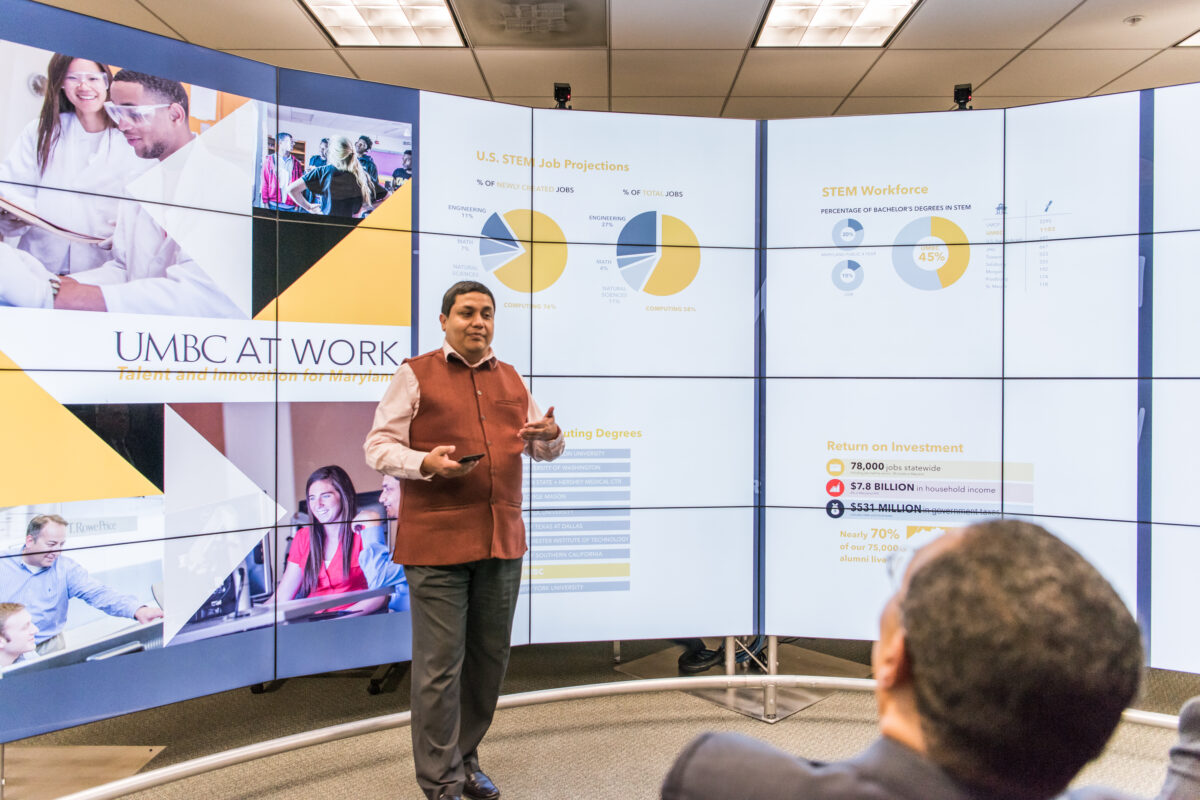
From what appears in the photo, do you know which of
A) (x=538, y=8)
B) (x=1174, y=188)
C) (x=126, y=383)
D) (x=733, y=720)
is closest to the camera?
(x=126, y=383)

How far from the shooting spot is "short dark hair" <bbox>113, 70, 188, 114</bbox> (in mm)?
2197

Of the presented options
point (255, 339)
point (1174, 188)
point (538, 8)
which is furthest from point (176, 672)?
point (1174, 188)

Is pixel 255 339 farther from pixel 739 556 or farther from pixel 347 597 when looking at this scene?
pixel 739 556

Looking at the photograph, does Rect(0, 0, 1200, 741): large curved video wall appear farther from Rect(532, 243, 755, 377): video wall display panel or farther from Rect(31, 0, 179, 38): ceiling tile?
Rect(31, 0, 179, 38): ceiling tile

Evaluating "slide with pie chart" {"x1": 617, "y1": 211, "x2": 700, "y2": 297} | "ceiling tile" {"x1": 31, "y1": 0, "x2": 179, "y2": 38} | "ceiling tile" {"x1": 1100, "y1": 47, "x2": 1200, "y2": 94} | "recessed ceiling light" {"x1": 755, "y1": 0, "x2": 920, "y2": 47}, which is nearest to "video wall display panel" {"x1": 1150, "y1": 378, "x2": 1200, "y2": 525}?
"slide with pie chart" {"x1": 617, "y1": 211, "x2": 700, "y2": 297}

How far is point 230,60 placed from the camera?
2.40 m

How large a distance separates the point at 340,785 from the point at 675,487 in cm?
171

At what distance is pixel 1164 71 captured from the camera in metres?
3.86

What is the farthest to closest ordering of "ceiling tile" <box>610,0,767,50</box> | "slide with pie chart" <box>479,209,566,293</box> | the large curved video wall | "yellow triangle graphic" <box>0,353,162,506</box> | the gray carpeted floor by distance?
"ceiling tile" <box>610,0,767,50</box> → "slide with pie chart" <box>479,209,566,293</box> → the gray carpeted floor → the large curved video wall → "yellow triangle graphic" <box>0,353,162,506</box>

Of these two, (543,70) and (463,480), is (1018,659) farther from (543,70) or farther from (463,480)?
(543,70)

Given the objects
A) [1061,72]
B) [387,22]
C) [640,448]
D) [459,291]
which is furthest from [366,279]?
[1061,72]

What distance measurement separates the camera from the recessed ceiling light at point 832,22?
10.6 ft

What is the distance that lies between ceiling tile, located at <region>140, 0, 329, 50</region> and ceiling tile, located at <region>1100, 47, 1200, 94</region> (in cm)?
473

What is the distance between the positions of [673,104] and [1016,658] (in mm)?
4415
